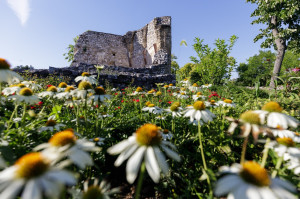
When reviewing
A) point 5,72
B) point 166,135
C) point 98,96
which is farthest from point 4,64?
point 166,135

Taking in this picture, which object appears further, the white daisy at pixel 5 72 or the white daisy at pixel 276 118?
the white daisy at pixel 5 72

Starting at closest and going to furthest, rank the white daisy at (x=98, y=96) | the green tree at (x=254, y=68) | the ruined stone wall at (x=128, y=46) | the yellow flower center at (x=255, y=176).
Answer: the yellow flower center at (x=255, y=176) < the white daisy at (x=98, y=96) < the ruined stone wall at (x=128, y=46) < the green tree at (x=254, y=68)

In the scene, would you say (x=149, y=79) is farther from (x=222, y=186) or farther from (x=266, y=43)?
(x=266, y=43)

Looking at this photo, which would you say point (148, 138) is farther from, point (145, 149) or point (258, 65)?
point (258, 65)

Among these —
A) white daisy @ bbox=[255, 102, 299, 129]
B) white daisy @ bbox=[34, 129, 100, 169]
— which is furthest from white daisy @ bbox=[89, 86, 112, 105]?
white daisy @ bbox=[255, 102, 299, 129]

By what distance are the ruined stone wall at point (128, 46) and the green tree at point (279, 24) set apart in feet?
22.8

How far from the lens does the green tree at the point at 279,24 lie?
887cm

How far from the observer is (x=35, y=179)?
51 centimetres

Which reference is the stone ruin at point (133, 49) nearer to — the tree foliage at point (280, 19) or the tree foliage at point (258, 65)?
the tree foliage at point (280, 19)

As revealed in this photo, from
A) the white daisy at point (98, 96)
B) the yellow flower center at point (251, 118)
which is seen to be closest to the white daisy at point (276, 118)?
the yellow flower center at point (251, 118)

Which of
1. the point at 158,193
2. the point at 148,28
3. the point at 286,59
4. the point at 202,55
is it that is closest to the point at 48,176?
A: the point at 158,193

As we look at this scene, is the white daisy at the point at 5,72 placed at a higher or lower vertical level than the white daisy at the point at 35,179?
higher

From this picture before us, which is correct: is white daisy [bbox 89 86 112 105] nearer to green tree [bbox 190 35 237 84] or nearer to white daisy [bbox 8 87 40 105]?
white daisy [bbox 8 87 40 105]

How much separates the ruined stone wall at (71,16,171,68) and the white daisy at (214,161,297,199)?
1144 cm
